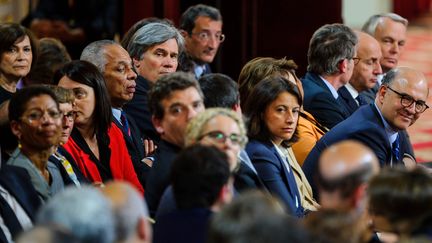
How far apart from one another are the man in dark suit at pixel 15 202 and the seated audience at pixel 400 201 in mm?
1373

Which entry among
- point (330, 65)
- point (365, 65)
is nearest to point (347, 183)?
point (330, 65)

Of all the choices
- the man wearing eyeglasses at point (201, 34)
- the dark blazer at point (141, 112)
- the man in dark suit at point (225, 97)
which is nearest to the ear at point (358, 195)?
the man in dark suit at point (225, 97)

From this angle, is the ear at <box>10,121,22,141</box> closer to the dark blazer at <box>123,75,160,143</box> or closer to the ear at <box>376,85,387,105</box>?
the dark blazer at <box>123,75,160,143</box>

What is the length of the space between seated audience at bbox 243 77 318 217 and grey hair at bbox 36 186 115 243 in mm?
1938

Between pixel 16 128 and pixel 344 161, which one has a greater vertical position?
pixel 344 161

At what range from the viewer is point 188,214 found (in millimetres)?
3674

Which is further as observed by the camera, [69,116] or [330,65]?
[330,65]

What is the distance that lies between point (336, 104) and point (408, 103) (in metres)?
0.76

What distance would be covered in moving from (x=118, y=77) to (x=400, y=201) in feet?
8.34

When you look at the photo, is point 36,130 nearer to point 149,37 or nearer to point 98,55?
point 98,55

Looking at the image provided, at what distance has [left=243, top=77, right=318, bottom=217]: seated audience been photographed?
4.94 meters

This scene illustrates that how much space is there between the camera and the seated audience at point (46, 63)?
257 inches

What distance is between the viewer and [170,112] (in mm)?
4500

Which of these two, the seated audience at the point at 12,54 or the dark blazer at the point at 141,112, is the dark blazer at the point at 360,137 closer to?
the dark blazer at the point at 141,112
